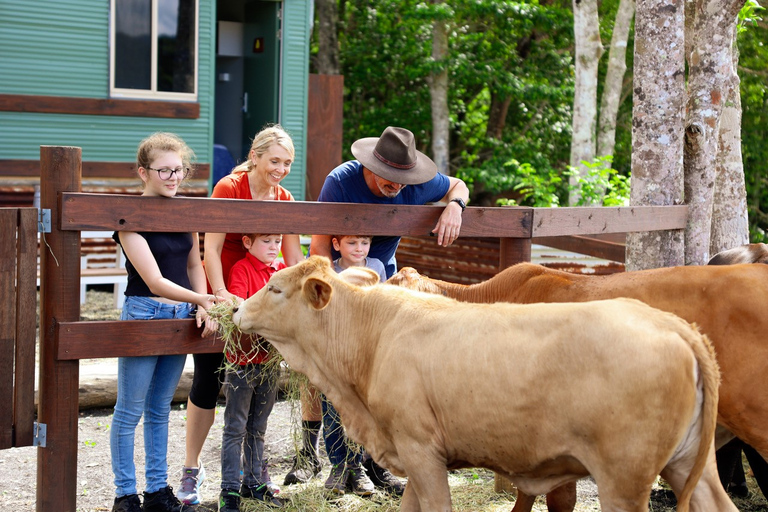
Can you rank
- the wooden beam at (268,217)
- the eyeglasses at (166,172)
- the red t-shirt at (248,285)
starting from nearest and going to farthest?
the wooden beam at (268,217)
the eyeglasses at (166,172)
the red t-shirt at (248,285)

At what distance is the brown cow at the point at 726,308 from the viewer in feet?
14.4

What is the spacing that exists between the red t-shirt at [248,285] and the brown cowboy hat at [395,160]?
84 cm

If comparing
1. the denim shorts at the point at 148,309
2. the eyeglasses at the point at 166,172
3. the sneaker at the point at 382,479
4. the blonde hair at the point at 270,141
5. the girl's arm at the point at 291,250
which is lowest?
the sneaker at the point at 382,479

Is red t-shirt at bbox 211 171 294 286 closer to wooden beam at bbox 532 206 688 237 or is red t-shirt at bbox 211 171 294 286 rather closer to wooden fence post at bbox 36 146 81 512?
wooden fence post at bbox 36 146 81 512

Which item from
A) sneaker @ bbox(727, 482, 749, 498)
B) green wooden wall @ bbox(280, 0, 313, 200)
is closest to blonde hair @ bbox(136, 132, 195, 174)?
sneaker @ bbox(727, 482, 749, 498)

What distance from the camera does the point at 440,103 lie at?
17.3 m

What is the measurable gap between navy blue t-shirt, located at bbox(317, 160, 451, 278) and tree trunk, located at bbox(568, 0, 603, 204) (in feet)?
30.6

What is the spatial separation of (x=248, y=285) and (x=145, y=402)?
0.85 meters

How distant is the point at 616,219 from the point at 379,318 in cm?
243

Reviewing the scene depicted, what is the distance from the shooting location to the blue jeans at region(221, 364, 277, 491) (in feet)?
14.9

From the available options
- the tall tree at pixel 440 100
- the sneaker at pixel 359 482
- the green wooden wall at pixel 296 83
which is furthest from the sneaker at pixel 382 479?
the tall tree at pixel 440 100

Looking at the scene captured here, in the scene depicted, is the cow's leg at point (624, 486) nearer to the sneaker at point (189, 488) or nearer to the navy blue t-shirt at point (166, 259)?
the navy blue t-shirt at point (166, 259)

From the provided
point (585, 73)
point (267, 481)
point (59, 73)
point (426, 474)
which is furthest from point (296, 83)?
point (426, 474)

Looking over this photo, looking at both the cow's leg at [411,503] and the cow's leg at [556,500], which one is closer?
the cow's leg at [411,503]
